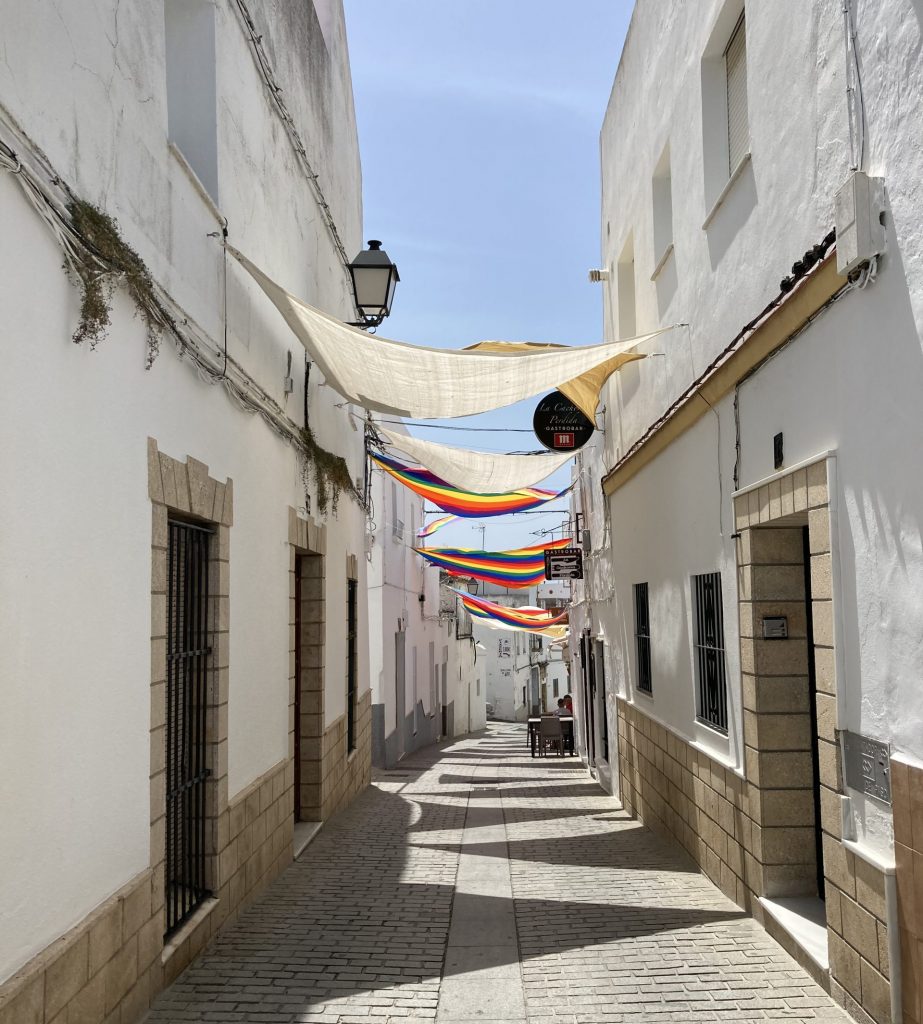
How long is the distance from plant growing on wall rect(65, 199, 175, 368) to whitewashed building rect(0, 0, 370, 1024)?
13 millimetres

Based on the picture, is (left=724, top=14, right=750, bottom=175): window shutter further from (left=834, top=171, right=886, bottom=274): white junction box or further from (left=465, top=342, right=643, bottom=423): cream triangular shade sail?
(left=834, top=171, right=886, bottom=274): white junction box

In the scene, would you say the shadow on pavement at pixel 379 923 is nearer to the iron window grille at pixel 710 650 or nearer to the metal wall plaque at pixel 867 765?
the iron window grille at pixel 710 650

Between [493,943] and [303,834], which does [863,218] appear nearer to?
[493,943]

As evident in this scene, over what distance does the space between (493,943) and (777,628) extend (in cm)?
233

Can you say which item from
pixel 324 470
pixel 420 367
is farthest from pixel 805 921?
pixel 324 470

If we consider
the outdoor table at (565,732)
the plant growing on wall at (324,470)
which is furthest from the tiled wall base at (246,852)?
the outdoor table at (565,732)

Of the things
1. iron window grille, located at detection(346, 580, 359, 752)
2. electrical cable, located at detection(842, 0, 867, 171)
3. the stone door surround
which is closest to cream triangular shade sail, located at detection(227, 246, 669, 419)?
the stone door surround

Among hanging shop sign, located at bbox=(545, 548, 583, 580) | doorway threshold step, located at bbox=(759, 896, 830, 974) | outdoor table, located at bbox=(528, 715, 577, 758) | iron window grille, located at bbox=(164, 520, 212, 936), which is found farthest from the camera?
outdoor table, located at bbox=(528, 715, 577, 758)

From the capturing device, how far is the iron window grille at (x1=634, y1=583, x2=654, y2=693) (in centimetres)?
967

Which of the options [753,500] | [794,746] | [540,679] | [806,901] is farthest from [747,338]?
[540,679]

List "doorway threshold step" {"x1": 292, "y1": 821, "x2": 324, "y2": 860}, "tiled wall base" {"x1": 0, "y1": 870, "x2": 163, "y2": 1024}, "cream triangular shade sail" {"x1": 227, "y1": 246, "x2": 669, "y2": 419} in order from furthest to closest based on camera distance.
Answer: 1. "doorway threshold step" {"x1": 292, "y1": 821, "x2": 324, "y2": 860}
2. "cream triangular shade sail" {"x1": 227, "y1": 246, "x2": 669, "y2": 419}
3. "tiled wall base" {"x1": 0, "y1": 870, "x2": 163, "y2": 1024}

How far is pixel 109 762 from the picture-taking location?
4145mm

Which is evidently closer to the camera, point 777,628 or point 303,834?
point 777,628

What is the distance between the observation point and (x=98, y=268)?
13.0 ft
